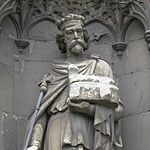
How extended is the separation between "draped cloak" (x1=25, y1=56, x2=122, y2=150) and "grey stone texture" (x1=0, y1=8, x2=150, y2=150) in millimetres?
413

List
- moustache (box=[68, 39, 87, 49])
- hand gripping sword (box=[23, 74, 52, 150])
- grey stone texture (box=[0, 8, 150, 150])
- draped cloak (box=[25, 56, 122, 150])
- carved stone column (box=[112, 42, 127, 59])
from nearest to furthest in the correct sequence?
draped cloak (box=[25, 56, 122, 150]), hand gripping sword (box=[23, 74, 52, 150]), moustache (box=[68, 39, 87, 49]), grey stone texture (box=[0, 8, 150, 150]), carved stone column (box=[112, 42, 127, 59])

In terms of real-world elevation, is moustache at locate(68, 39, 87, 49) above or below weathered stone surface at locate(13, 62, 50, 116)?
above

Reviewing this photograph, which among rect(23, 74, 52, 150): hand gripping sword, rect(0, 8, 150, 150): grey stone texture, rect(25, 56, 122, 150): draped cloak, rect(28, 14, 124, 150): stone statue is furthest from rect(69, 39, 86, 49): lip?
rect(0, 8, 150, 150): grey stone texture

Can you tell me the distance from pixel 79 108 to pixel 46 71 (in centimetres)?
108

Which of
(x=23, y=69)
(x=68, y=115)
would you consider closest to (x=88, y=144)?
(x=68, y=115)

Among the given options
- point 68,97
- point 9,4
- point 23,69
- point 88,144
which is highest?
point 9,4

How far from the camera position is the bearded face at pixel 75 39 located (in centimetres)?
748

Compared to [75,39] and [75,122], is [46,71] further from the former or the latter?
[75,122]

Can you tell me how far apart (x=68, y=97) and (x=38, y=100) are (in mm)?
371

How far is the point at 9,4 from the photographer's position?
775 centimetres

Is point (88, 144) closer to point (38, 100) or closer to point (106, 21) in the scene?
point (38, 100)

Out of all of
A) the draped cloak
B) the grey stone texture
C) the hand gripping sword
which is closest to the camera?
the draped cloak

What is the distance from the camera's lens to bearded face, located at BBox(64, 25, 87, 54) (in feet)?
24.5

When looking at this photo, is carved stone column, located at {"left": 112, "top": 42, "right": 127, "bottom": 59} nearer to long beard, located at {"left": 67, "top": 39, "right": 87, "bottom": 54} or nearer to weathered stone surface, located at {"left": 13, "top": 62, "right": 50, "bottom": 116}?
long beard, located at {"left": 67, "top": 39, "right": 87, "bottom": 54}
